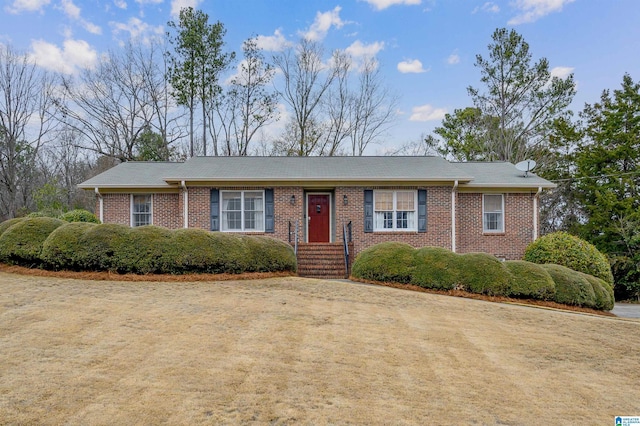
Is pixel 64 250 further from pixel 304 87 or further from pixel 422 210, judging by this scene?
pixel 304 87

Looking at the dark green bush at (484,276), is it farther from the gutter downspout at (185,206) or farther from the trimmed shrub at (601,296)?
the gutter downspout at (185,206)

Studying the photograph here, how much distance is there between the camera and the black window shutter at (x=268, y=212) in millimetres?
13906

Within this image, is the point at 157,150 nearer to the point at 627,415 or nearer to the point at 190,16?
the point at 190,16

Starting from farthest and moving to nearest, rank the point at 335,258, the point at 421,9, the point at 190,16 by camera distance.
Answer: the point at 190,16 < the point at 421,9 < the point at 335,258

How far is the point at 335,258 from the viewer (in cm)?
1277

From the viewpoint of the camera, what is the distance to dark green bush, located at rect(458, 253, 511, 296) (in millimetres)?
9039

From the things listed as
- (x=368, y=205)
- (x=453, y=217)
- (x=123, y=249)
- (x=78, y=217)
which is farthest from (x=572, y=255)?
(x=78, y=217)

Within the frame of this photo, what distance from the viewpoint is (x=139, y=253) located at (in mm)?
9266

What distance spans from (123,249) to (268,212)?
5550 mm

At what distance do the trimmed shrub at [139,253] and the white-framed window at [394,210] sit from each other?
7468 mm

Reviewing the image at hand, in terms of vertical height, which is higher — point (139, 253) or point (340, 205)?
point (340, 205)

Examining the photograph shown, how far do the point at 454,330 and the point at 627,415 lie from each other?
8.66 feet

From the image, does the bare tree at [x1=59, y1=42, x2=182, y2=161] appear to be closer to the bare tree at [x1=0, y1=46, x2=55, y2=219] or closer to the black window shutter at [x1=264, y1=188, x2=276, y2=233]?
the bare tree at [x1=0, y1=46, x2=55, y2=219]

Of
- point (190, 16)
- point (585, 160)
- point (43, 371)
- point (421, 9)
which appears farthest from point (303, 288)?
point (190, 16)
